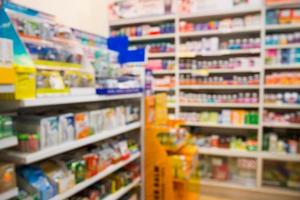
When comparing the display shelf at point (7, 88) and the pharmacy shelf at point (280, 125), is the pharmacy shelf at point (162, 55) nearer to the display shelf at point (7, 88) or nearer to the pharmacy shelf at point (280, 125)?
the pharmacy shelf at point (280, 125)

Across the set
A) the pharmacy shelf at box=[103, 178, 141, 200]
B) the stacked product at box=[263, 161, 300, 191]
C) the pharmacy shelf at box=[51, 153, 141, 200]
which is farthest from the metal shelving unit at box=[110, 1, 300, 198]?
the pharmacy shelf at box=[51, 153, 141, 200]

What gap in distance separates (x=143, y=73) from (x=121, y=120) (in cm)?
54

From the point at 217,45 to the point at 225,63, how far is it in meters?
0.28

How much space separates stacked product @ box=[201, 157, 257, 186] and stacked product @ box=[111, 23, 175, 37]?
2.06 m

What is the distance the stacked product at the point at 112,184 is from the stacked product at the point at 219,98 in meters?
1.59

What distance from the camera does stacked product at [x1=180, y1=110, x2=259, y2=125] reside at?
139 inches

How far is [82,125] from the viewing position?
5.86ft

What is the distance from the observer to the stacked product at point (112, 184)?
6.59 feet

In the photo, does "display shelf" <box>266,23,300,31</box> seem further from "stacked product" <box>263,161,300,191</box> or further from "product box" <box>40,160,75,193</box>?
"product box" <box>40,160,75,193</box>

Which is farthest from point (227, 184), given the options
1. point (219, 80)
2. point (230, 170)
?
point (219, 80)

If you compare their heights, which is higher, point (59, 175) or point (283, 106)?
point (283, 106)

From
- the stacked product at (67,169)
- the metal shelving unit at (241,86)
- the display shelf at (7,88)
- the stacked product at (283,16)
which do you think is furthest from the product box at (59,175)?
the stacked product at (283,16)

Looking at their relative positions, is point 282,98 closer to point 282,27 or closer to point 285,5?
point 282,27

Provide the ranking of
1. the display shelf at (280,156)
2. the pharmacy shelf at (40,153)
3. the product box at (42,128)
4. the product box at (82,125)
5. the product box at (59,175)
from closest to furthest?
the pharmacy shelf at (40,153) < the product box at (42,128) < the product box at (59,175) < the product box at (82,125) < the display shelf at (280,156)
